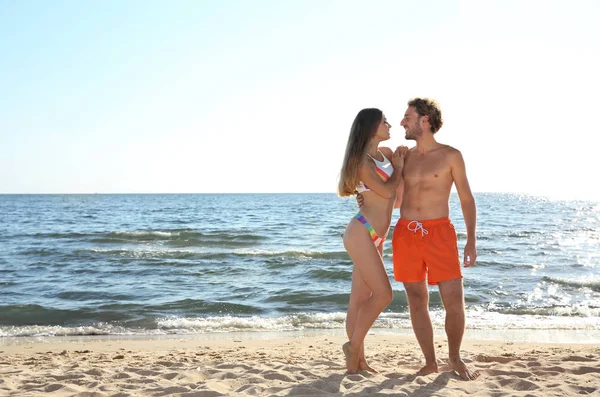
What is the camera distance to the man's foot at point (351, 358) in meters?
4.80

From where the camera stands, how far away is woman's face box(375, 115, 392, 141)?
4559mm

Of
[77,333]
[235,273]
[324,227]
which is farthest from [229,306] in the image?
[324,227]

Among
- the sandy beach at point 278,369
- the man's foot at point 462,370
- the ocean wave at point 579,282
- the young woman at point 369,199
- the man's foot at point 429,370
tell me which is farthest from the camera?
the ocean wave at point 579,282

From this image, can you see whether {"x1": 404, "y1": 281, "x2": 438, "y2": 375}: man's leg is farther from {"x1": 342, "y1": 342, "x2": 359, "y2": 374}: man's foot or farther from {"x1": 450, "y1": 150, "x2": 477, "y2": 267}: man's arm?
{"x1": 342, "y1": 342, "x2": 359, "y2": 374}: man's foot

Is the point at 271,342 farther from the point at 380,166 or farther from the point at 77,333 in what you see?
the point at 380,166

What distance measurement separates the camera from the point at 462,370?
4.64 metres

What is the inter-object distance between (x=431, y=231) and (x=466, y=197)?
37cm

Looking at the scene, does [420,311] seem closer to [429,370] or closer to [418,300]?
[418,300]

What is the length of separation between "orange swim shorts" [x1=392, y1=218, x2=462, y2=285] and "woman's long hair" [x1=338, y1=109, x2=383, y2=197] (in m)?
0.58

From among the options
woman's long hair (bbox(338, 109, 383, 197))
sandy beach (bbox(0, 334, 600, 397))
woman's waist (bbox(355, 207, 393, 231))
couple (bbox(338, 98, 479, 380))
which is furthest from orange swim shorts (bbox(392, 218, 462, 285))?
sandy beach (bbox(0, 334, 600, 397))

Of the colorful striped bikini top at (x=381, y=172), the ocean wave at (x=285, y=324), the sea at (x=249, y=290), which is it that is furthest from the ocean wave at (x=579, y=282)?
the colorful striped bikini top at (x=381, y=172)

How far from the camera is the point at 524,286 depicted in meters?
11.4

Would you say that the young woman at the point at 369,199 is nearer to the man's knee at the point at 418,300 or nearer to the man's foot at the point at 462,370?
the man's knee at the point at 418,300

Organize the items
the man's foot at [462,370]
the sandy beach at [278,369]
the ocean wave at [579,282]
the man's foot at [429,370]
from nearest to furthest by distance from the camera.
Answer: the sandy beach at [278,369] < the man's foot at [462,370] < the man's foot at [429,370] < the ocean wave at [579,282]
